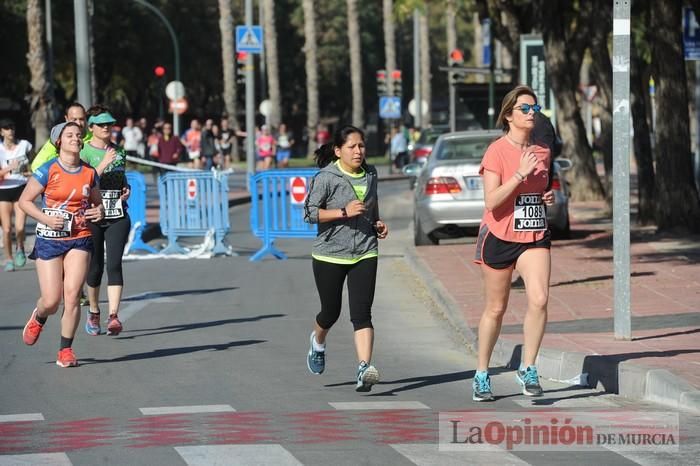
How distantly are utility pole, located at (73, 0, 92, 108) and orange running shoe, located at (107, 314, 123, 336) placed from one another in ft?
31.2

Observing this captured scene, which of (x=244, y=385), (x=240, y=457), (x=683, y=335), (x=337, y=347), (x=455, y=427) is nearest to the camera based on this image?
(x=240, y=457)

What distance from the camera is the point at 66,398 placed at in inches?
362

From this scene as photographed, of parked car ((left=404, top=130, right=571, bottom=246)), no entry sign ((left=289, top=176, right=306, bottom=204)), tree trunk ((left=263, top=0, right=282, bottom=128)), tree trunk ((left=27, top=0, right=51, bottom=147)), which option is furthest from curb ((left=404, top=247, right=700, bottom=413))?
tree trunk ((left=263, top=0, right=282, bottom=128))

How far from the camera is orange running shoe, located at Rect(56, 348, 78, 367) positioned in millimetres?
10570

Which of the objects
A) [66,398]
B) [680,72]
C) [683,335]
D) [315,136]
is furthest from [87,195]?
[315,136]

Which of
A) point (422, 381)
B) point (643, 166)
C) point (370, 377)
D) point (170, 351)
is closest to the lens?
point (370, 377)

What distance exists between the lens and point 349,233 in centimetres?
945

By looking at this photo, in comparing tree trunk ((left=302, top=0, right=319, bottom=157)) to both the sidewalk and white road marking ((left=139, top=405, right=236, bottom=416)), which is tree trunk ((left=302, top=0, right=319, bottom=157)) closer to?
the sidewalk

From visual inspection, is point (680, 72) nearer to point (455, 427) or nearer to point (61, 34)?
point (455, 427)

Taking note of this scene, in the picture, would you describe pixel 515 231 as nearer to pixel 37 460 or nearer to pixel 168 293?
pixel 37 460

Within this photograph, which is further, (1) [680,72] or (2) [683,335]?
(1) [680,72]

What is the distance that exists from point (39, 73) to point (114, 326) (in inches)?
1093

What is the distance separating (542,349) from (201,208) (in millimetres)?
10467

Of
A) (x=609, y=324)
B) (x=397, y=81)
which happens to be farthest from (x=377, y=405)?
(x=397, y=81)
